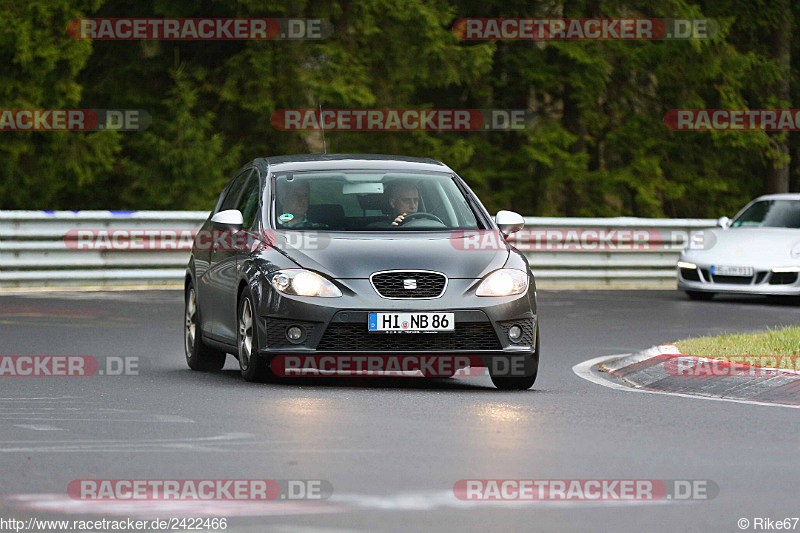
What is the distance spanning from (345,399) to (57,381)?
8.26 ft

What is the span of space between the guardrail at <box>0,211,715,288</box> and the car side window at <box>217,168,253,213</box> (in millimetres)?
9724

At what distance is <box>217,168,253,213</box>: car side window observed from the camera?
46.4 feet

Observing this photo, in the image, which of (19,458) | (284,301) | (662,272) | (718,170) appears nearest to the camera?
(19,458)

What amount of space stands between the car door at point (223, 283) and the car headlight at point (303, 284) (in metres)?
0.94

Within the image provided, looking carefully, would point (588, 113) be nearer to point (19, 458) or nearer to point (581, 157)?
point (581, 157)

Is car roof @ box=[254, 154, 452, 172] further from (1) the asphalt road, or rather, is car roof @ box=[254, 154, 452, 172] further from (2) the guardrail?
(2) the guardrail

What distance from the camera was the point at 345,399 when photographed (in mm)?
11375

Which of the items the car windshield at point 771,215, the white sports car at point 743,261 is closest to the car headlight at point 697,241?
the white sports car at point 743,261

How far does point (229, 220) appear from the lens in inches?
511

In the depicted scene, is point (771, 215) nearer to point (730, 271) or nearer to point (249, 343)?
point (730, 271)

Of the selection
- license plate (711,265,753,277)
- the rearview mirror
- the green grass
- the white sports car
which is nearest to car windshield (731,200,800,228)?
the white sports car

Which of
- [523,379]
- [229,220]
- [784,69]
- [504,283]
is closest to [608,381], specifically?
[523,379]

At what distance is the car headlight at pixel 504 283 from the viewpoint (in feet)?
39.3

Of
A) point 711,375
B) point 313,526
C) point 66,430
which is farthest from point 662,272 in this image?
point 313,526
